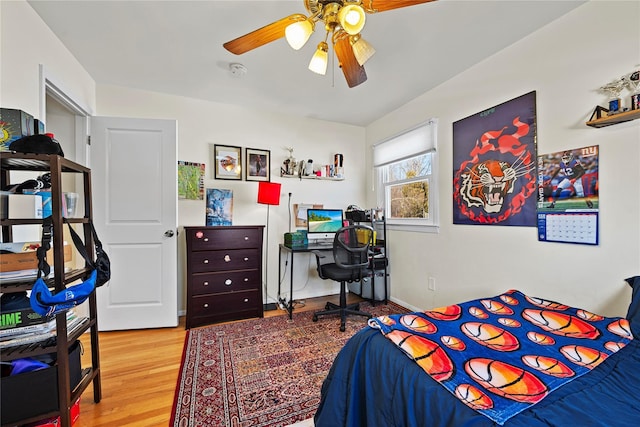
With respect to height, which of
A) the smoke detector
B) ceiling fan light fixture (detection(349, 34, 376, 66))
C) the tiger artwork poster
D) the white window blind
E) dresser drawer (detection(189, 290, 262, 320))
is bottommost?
dresser drawer (detection(189, 290, 262, 320))

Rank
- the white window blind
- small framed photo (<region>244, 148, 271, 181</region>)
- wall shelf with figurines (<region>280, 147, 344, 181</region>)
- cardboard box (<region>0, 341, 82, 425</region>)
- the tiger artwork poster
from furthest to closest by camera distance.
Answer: wall shelf with figurines (<region>280, 147, 344, 181</region>) < small framed photo (<region>244, 148, 271, 181</region>) < the white window blind < the tiger artwork poster < cardboard box (<region>0, 341, 82, 425</region>)

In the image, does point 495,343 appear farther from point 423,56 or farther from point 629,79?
point 423,56

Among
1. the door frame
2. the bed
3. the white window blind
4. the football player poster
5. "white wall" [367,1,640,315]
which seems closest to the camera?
the bed

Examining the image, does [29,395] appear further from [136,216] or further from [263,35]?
[263,35]

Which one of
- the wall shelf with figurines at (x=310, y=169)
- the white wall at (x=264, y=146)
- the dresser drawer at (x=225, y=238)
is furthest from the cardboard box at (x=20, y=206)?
the wall shelf with figurines at (x=310, y=169)

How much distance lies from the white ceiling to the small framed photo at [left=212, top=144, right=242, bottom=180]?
0.55 metres

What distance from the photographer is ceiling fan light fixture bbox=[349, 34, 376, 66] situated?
1427 millimetres

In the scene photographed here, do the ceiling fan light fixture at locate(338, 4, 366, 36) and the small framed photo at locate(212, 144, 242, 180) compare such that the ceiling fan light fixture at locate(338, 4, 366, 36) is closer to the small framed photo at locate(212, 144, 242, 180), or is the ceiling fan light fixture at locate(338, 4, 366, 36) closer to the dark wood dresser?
the dark wood dresser

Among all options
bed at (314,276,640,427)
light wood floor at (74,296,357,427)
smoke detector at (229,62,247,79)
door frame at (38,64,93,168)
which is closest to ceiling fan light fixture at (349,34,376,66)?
smoke detector at (229,62,247,79)

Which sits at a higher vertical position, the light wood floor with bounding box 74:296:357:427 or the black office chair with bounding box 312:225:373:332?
the black office chair with bounding box 312:225:373:332

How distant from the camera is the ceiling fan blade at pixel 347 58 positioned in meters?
1.42

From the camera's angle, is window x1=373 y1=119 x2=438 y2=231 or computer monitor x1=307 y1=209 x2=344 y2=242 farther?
computer monitor x1=307 y1=209 x2=344 y2=242

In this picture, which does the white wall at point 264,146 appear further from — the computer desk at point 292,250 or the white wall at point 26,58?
the white wall at point 26,58

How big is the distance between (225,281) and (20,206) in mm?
1574
